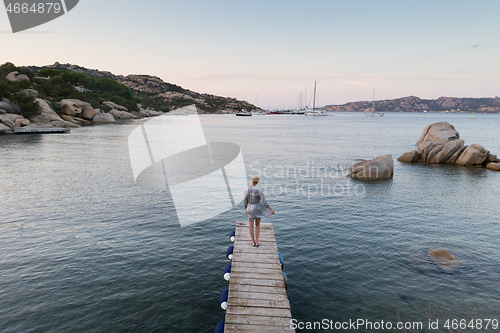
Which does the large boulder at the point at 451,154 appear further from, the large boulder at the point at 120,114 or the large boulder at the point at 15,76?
the large boulder at the point at 120,114

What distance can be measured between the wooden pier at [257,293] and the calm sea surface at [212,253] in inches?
57.9

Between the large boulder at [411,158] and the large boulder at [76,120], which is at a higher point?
the large boulder at [76,120]

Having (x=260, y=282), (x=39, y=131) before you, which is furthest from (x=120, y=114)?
(x=260, y=282)

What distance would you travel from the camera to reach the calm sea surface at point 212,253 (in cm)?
1081

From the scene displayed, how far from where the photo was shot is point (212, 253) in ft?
49.9

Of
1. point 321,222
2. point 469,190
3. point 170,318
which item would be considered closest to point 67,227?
point 170,318

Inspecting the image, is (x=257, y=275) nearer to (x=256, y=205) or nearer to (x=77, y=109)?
(x=256, y=205)

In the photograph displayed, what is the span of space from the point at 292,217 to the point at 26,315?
49.0 ft

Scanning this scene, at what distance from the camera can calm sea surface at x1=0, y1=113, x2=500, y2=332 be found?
1081 centimetres

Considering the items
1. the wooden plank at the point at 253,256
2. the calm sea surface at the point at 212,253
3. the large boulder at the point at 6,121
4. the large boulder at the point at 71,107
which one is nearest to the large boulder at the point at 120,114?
the large boulder at the point at 71,107

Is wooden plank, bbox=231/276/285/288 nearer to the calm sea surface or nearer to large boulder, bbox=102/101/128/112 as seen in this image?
the calm sea surface

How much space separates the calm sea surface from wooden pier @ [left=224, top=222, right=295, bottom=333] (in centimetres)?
147

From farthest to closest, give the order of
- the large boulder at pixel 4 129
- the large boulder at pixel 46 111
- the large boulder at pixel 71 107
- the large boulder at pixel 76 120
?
the large boulder at pixel 71 107 < the large boulder at pixel 76 120 < the large boulder at pixel 46 111 < the large boulder at pixel 4 129

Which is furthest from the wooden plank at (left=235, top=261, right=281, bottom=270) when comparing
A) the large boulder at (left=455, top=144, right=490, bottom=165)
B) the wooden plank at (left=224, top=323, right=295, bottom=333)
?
the large boulder at (left=455, top=144, right=490, bottom=165)
